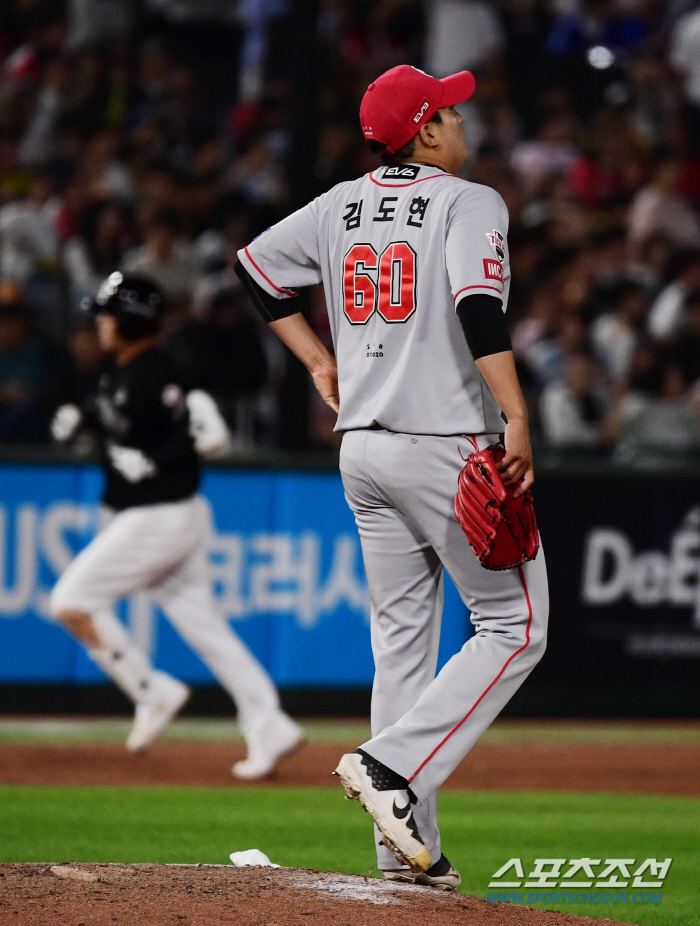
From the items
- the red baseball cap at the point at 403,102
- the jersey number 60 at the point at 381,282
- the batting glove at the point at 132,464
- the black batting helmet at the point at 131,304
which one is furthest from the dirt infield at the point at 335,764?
the red baseball cap at the point at 403,102

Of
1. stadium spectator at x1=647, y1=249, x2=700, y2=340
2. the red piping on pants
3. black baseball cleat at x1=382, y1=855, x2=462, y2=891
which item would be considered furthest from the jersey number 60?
stadium spectator at x1=647, y1=249, x2=700, y2=340

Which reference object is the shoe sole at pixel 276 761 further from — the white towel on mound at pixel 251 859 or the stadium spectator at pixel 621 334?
the stadium spectator at pixel 621 334

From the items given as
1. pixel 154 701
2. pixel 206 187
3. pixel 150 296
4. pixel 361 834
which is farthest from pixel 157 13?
pixel 361 834

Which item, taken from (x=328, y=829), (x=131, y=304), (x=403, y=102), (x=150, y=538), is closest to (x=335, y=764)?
(x=150, y=538)

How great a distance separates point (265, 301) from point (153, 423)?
314 centimetres

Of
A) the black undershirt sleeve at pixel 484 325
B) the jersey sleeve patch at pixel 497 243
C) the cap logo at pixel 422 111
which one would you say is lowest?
the black undershirt sleeve at pixel 484 325

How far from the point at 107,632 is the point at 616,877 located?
133 inches

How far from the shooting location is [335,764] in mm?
7867

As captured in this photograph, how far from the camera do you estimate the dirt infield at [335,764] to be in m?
7.30

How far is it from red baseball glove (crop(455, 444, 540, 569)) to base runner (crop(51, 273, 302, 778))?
3587mm

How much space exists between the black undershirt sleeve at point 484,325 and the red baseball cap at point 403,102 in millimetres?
626

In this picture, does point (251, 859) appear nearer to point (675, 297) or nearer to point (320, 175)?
point (320, 175)

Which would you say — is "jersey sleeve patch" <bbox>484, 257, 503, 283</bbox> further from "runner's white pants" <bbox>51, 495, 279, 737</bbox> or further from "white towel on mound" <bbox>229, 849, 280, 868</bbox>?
"runner's white pants" <bbox>51, 495, 279, 737</bbox>

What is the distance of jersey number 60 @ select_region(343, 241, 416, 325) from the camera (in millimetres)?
4207
